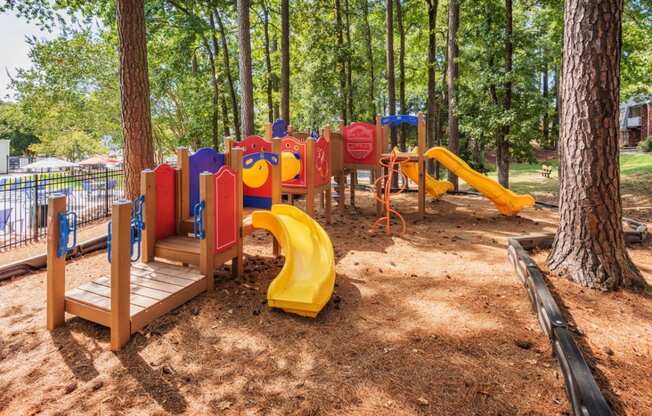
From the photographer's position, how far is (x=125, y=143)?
6574 millimetres

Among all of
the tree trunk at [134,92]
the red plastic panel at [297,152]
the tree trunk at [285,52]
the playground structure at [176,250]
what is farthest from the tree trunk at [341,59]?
the playground structure at [176,250]

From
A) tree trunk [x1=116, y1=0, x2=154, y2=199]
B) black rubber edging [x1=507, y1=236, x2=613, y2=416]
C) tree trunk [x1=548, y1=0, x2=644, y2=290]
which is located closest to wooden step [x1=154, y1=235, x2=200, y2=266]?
tree trunk [x1=116, y1=0, x2=154, y2=199]

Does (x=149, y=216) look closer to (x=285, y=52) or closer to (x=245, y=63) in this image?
(x=245, y=63)

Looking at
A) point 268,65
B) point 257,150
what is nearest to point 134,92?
point 257,150

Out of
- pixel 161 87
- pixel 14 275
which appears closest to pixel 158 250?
pixel 14 275

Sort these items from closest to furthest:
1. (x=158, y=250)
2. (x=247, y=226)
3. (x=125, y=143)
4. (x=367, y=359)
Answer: (x=367, y=359) < (x=158, y=250) < (x=247, y=226) < (x=125, y=143)

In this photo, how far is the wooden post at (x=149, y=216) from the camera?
4.31m

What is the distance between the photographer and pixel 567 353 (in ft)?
8.38

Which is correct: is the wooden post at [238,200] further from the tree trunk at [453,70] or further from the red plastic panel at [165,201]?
the tree trunk at [453,70]

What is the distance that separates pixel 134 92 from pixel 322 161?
3506 millimetres

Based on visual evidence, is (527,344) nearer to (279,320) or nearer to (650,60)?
(279,320)

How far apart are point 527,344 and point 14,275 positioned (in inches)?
240

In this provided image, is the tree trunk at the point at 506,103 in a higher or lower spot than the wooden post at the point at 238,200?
higher

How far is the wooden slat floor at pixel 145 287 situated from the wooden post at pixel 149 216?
5.6 inches
